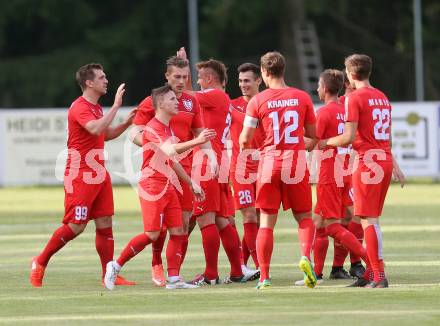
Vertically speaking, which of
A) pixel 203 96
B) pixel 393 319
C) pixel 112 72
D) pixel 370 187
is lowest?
pixel 393 319

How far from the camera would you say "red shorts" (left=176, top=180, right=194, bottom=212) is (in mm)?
13002

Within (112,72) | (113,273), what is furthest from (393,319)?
(112,72)

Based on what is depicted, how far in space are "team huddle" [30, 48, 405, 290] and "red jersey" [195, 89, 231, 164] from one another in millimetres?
10

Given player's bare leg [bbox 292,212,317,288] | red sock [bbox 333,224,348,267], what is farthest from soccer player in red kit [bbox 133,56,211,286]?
red sock [bbox 333,224,348,267]

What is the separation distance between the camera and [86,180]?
1314 centimetres

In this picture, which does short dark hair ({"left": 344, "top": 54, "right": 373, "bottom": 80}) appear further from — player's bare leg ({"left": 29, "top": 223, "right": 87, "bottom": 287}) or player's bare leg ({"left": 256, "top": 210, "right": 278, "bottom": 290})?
player's bare leg ({"left": 29, "top": 223, "right": 87, "bottom": 287})

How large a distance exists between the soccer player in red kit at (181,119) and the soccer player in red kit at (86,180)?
0.25 m

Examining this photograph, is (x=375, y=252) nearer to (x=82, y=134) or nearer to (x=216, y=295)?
(x=216, y=295)

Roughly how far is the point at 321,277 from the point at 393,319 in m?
3.53

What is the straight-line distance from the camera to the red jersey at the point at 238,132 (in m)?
14.3

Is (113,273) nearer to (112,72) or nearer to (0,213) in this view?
(0,213)

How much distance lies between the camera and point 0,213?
25.4m

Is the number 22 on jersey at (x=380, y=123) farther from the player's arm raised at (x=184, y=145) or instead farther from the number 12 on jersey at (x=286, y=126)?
the player's arm raised at (x=184, y=145)

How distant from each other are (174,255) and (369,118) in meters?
2.25
